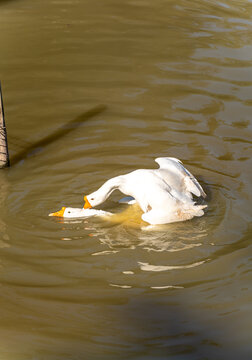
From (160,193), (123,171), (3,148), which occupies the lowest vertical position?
(123,171)

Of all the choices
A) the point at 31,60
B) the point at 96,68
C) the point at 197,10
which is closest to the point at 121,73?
the point at 96,68

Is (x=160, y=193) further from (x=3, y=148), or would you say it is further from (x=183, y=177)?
(x=3, y=148)

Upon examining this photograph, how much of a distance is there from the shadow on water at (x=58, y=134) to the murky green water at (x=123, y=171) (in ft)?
0.22

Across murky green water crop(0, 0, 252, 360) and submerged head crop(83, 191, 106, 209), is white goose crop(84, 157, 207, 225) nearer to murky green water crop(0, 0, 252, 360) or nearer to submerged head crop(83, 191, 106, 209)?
submerged head crop(83, 191, 106, 209)

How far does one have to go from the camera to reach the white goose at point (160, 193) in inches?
150

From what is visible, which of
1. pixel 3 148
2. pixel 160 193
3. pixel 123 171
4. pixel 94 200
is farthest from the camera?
pixel 3 148

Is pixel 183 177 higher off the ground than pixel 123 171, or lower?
higher

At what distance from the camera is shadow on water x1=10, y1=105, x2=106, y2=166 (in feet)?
17.1

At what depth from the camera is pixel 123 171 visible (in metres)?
4.80

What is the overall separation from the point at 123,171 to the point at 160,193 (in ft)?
3.48

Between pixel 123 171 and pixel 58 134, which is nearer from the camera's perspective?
pixel 123 171

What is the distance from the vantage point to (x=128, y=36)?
785 cm

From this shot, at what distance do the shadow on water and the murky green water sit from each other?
7 centimetres

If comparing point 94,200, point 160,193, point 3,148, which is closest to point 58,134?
point 3,148
